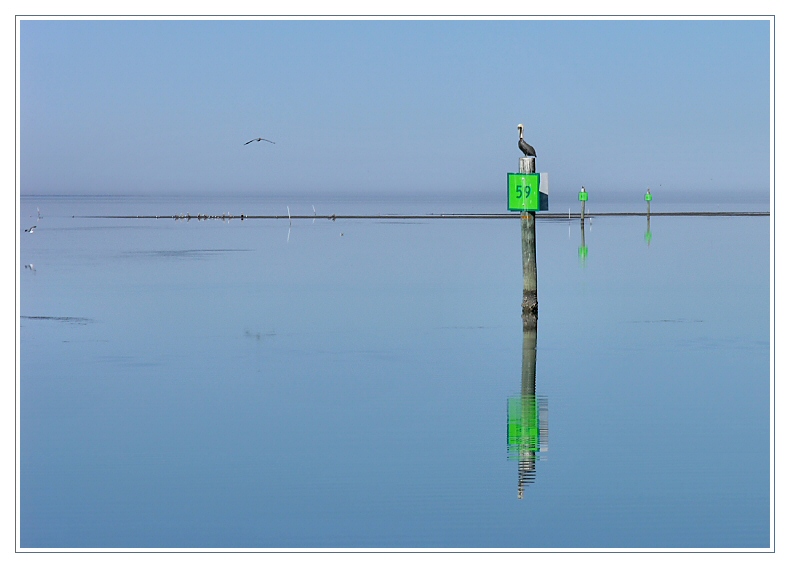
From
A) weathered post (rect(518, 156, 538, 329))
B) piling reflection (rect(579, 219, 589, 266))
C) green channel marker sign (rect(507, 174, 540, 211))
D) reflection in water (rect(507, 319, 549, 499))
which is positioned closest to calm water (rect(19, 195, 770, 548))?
reflection in water (rect(507, 319, 549, 499))

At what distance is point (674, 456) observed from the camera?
11078mm

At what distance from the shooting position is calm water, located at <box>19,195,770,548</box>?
9.28 metres

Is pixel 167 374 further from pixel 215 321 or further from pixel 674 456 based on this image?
pixel 674 456

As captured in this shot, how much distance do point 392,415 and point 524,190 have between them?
21.5 ft

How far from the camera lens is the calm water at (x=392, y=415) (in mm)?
9281

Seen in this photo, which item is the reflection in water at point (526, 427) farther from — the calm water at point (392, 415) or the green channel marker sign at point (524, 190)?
the green channel marker sign at point (524, 190)

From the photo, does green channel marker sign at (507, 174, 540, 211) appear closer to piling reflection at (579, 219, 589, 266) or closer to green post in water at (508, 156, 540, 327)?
green post in water at (508, 156, 540, 327)

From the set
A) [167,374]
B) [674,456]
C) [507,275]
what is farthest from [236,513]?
[507,275]

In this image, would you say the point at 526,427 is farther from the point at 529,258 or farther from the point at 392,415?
the point at 529,258

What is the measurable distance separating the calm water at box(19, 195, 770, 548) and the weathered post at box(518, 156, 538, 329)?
352 millimetres

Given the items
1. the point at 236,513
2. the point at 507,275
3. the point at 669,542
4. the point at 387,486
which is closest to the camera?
the point at 669,542

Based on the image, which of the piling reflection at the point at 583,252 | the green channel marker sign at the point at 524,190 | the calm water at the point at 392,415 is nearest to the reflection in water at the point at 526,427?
the calm water at the point at 392,415

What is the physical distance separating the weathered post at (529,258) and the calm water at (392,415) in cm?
35
